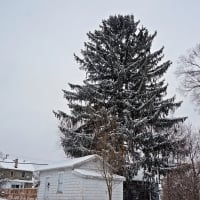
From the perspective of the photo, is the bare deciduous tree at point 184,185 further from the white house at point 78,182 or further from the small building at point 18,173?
the small building at point 18,173

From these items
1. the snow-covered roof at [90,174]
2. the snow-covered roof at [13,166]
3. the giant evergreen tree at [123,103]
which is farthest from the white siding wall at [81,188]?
the snow-covered roof at [13,166]

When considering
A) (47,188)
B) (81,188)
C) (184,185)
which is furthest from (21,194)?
(184,185)

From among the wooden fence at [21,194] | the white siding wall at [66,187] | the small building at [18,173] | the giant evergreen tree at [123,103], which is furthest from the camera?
the small building at [18,173]

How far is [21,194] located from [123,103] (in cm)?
1144

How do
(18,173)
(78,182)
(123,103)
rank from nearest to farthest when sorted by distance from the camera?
(78,182)
(123,103)
(18,173)

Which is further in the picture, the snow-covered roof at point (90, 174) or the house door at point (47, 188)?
the house door at point (47, 188)

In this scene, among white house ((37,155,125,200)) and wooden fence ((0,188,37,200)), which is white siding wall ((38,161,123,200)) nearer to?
white house ((37,155,125,200))

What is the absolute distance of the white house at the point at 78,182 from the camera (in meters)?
17.5

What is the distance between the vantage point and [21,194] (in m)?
25.6

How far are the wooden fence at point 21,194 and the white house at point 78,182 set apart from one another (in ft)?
13.7

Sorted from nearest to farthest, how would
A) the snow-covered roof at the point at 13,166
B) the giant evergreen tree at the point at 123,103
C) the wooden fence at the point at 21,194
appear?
the giant evergreen tree at the point at 123,103
the wooden fence at the point at 21,194
the snow-covered roof at the point at 13,166

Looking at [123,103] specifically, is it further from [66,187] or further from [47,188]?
[47,188]

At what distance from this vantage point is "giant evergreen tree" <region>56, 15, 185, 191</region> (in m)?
21.2

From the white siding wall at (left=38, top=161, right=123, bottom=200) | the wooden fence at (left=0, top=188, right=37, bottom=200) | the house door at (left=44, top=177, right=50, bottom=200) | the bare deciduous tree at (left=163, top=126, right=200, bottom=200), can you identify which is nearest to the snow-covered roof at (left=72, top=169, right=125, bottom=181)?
the white siding wall at (left=38, top=161, right=123, bottom=200)
